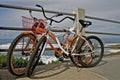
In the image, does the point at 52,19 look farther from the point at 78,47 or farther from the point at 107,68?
the point at 107,68

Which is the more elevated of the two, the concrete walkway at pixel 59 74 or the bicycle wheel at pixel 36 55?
the bicycle wheel at pixel 36 55

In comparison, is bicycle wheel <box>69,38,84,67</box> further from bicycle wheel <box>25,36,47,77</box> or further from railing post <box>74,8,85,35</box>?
railing post <box>74,8,85,35</box>

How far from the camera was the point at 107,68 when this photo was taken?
6.26 meters

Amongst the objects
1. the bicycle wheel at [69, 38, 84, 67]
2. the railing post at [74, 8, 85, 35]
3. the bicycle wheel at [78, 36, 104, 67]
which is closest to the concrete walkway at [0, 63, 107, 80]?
the bicycle wheel at [69, 38, 84, 67]

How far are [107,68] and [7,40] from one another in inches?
84.8

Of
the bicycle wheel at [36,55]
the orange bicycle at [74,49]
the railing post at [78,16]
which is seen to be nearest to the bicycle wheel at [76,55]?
the orange bicycle at [74,49]

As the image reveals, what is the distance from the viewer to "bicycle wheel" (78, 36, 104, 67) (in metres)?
5.95

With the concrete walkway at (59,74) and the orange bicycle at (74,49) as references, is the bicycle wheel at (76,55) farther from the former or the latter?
the concrete walkway at (59,74)

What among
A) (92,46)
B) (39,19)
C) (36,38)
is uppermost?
(39,19)

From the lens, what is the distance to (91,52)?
6.13m

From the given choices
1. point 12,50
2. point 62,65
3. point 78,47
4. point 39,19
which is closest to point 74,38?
point 78,47

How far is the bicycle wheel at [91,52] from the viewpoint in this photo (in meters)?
5.95

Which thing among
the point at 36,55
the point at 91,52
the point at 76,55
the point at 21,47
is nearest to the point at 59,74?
the point at 76,55

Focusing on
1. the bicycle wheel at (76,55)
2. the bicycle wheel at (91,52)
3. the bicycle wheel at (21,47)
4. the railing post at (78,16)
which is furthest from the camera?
A: the railing post at (78,16)
